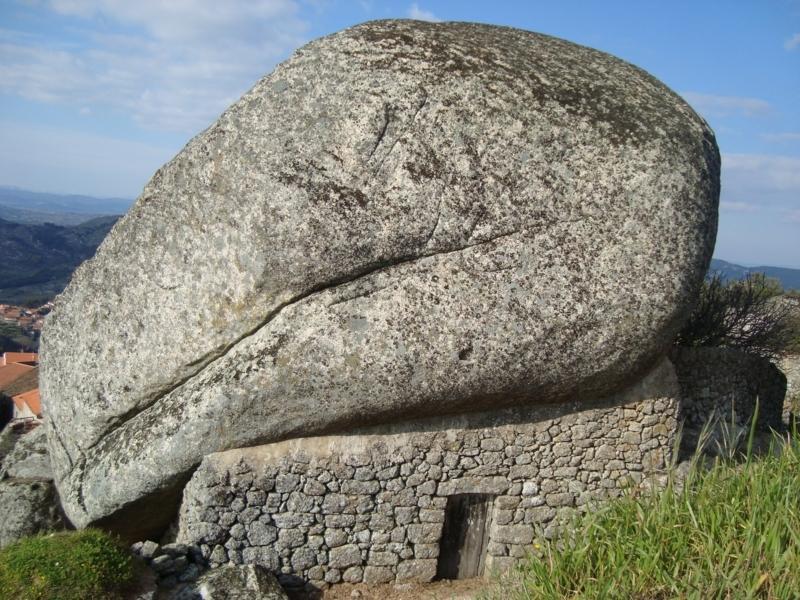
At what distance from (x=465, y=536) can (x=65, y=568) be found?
12.7 ft

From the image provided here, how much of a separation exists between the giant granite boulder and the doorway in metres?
1.16

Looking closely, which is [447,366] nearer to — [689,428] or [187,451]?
[187,451]

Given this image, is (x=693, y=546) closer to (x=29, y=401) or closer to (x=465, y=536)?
(x=465, y=536)

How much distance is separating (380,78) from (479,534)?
4.81m

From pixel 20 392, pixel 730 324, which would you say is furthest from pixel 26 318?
pixel 730 324

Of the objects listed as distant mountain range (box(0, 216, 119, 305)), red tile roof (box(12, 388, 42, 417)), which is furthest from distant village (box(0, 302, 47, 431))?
distant mountain range (box(0, 216, 119, 305))

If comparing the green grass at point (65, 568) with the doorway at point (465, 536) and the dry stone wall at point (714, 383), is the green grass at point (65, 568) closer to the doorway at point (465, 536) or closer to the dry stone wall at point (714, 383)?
the doorway at point (465, 536)

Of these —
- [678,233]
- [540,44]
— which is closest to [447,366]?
[678,233]

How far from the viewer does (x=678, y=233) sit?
671cm

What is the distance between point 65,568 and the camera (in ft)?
20.2

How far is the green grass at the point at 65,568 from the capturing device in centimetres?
595

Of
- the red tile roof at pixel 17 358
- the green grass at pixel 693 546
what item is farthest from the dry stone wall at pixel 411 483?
the red tile roof at pixel 17 358

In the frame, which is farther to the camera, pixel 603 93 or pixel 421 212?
pixel 603 93

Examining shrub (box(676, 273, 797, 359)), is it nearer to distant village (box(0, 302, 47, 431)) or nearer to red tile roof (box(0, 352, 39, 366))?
distant village (box(0, 302, 47, 431))
